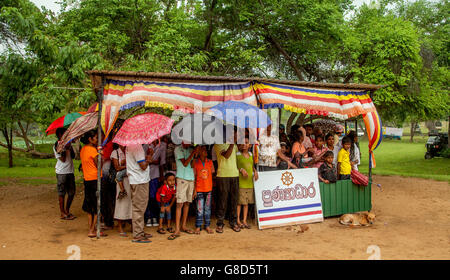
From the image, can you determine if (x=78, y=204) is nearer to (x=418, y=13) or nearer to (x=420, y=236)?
(x=420, y=236)

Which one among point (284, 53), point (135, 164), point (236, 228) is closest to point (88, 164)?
point (135, 164)

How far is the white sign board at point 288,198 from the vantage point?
22.8ft

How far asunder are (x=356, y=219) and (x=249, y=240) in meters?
2.46

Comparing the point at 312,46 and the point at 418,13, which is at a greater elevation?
the point at 418,13

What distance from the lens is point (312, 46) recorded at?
11.9 meters

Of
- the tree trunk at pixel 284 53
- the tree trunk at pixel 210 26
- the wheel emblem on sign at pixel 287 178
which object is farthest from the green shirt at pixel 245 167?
the tree trunk at pixel 284 53

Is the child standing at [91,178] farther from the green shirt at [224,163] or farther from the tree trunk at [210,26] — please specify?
the tree trunk at [210,26]

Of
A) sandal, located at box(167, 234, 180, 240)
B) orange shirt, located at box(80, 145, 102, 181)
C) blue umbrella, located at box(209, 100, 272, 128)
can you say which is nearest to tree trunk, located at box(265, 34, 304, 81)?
blue umbrella, located at box(209, 100, 272, 128)

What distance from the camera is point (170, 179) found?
6305 millimetres

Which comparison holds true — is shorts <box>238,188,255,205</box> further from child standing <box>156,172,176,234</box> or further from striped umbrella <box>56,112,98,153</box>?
striped umbrella <box>56,112,98,153</box>

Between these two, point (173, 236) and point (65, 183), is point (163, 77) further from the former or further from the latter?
point (65, 183)

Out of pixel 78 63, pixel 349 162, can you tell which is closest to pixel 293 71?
pixel 349 162

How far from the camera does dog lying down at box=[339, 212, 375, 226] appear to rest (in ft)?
23.3
